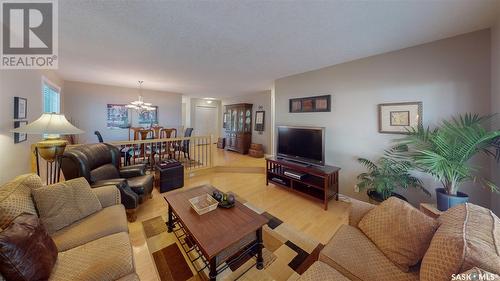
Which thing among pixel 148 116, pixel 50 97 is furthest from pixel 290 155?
pixel 50 97

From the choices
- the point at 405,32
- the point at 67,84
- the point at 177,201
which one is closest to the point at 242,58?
the point at 405,32

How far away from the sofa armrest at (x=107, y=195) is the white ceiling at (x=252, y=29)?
68.3 inches

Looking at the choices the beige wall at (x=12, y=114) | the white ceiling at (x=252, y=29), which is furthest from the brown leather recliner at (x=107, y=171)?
the white ceiling at (x=252, y=29)

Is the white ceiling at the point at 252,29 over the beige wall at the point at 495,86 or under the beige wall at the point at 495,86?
over

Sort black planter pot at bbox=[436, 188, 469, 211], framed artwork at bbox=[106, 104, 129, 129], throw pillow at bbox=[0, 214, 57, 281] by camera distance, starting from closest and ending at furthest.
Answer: throw pillow at bbox=[0, 214, 57, 281] → black planter pot at bbox=[436, 188, 469, 211] → framed artwork at bbox=[106, 104, 129, 129]

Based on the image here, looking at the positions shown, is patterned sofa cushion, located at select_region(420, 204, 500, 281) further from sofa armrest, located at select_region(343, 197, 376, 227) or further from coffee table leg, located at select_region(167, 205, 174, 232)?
coffee table leg, located at select_region(167, 205, 174, 232)

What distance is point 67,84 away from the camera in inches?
184

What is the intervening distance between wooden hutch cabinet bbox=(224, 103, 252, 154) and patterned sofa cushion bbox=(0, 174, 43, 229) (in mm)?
5213

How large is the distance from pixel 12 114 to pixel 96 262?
2.18 meters

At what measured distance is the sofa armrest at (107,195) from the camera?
1.85m

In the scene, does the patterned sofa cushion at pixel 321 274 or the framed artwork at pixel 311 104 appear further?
the framed artwork at pixel 311 104

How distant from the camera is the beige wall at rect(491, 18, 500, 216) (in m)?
1.72

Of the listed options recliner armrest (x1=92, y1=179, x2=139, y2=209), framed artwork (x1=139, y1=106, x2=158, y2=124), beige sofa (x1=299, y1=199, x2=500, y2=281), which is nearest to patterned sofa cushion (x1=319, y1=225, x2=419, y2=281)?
beige sofa (x1=299, y1=199, x2=500, y2=281)

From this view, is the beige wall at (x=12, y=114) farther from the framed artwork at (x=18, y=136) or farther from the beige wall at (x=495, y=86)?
the beige wall at (x=495, y=86)
